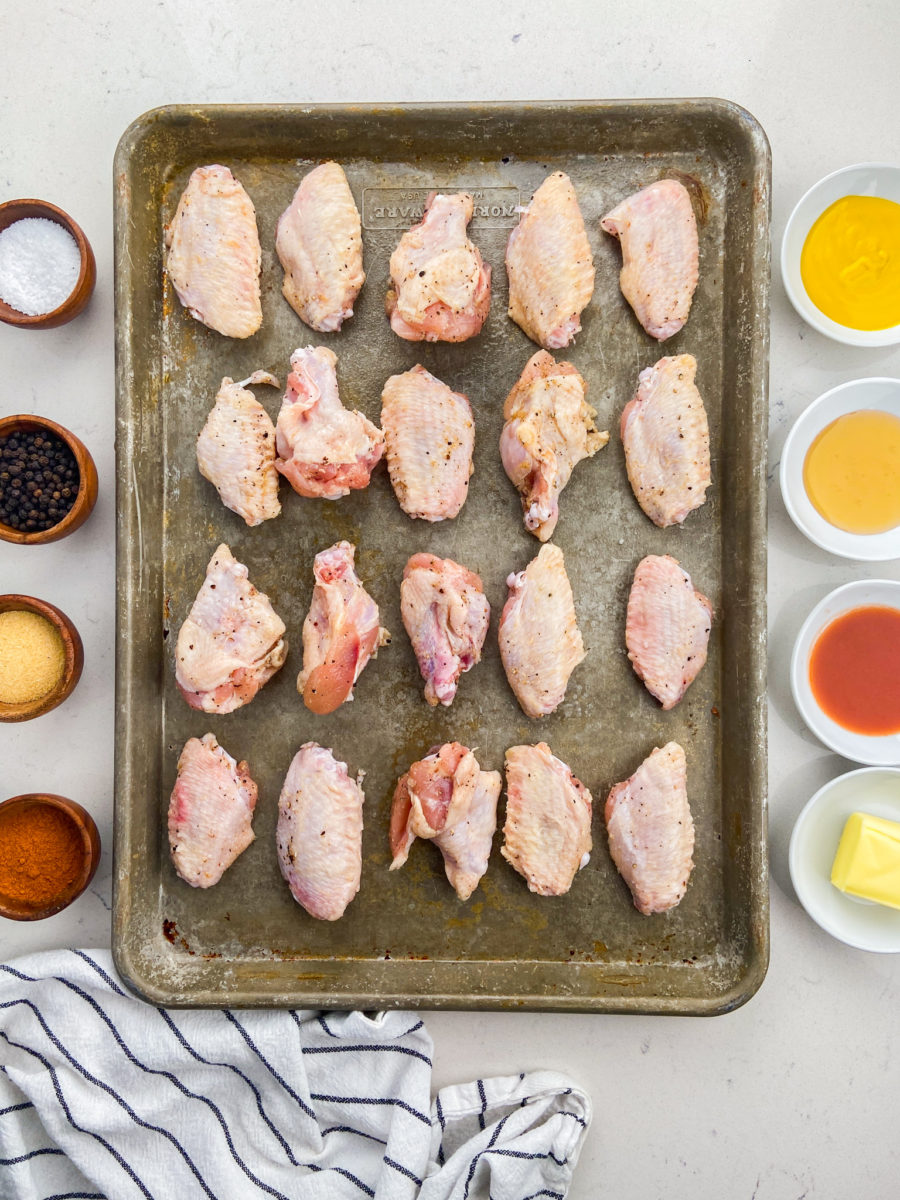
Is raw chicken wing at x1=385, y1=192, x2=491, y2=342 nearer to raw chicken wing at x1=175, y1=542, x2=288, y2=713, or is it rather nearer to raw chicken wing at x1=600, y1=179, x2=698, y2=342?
raw chicken wing at x1=600, y1=179, x2=698, y2=342

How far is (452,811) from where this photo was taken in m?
2.02

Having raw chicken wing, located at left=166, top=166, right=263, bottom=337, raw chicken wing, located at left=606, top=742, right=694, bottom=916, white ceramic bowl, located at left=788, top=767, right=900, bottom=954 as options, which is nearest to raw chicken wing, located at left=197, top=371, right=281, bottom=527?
raw chicken wing, located at left=166, top=166, right=263, bottom=337

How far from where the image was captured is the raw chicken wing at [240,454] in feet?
6.78

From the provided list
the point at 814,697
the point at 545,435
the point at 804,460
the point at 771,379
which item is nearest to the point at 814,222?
the point at 771,379

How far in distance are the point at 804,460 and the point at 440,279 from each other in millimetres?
1024

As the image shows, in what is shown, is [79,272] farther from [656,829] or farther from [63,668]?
[656,829]

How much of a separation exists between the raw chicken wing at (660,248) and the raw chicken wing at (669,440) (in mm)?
130

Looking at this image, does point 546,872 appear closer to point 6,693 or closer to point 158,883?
point 158,883

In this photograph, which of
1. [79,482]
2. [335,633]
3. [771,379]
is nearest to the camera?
[335,633]

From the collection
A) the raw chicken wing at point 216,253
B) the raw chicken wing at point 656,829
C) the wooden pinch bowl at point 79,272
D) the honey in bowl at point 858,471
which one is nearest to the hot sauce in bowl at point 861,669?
the honey in bowl at point 858,471

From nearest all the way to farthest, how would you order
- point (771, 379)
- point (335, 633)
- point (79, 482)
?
1. point (335, 633)
2. point (79, 482)
3. point (771, 379)

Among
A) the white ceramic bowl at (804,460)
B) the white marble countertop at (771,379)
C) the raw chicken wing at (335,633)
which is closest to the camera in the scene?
the raw chicken wing at (335,633)

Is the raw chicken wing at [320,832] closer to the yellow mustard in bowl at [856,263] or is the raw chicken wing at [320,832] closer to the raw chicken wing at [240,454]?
the raw chicken wing at [240,454]

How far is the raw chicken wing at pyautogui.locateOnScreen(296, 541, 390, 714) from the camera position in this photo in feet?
6.60
